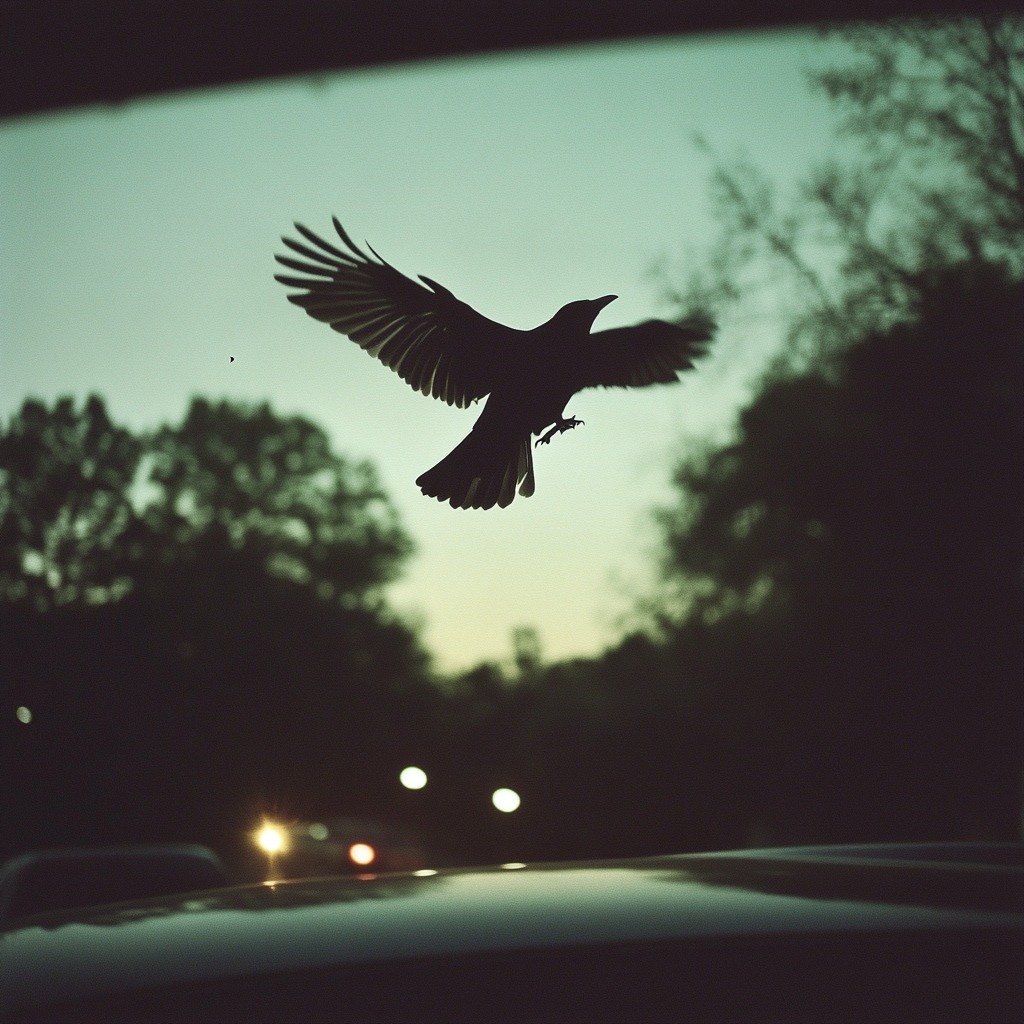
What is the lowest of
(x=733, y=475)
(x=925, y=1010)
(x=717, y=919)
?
(x=925, y=1010)

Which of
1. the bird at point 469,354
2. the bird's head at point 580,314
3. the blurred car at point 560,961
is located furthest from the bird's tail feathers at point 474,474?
the blurred car at point 560,961

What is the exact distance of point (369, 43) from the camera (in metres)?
1.60

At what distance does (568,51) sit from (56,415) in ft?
5.43

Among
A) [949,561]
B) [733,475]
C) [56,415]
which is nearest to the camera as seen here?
[56,415]

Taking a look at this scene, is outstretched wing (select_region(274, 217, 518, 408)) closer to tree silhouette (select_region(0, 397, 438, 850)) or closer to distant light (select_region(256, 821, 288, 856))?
tree silhouette (select_region(0, 397, 438, 850))

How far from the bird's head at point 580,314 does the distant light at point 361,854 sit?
1637 cm

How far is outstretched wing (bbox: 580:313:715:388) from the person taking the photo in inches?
61.4

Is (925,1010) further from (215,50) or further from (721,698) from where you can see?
(721,698)

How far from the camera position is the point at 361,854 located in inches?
651

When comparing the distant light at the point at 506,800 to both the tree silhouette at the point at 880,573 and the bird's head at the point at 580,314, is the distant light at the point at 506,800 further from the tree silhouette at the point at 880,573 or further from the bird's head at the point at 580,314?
the tree silhouette at the point at 880,573

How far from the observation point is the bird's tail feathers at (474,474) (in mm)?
1167

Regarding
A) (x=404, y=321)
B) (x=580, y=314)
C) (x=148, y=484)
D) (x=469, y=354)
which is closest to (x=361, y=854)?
(x=148, y=484)

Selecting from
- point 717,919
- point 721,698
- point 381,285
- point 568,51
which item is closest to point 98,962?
point 717,919

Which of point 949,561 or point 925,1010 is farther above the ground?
point 949,561
